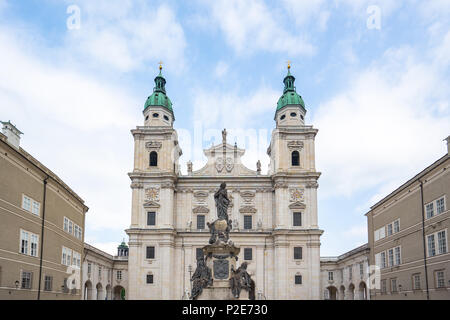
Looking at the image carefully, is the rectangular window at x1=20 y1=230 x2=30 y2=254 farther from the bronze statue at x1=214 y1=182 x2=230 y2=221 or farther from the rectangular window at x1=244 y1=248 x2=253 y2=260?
the rectangular window at x1=244 y1=248 x2=253 y2=260

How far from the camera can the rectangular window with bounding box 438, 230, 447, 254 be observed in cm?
3145

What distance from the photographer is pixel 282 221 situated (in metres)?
57.4

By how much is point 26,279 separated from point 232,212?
33286 millimetres

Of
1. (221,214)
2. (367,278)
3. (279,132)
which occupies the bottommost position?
(367,278)

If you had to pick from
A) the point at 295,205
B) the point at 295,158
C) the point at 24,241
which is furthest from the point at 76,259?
the point at 295,158

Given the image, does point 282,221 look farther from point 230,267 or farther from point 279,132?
point 230,267

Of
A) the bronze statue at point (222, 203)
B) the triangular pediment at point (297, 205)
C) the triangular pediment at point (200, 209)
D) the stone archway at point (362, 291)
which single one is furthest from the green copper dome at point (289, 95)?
the bronze statue at point (222, 203)

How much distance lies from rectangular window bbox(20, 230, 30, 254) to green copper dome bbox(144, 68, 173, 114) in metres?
36.3

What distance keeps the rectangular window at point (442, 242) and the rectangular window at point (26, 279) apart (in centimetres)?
2697

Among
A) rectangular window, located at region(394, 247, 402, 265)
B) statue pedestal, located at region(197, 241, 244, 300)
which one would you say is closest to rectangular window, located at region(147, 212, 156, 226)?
rectangular window, located at region(394, 247, 402, 265)

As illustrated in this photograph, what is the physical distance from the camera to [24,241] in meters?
28.7
